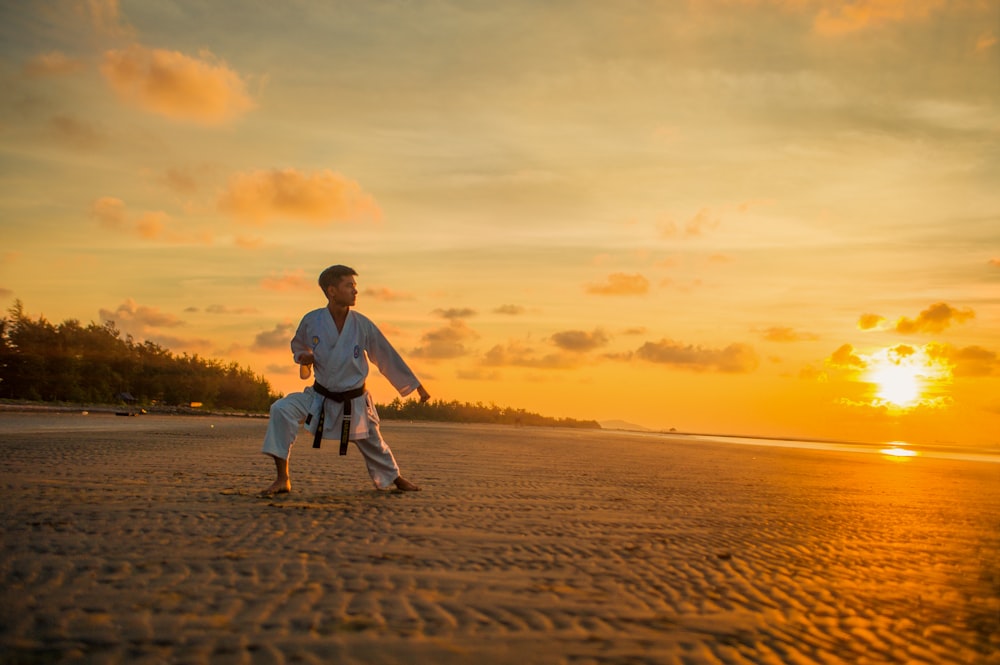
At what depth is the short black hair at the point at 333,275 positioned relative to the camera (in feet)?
24.5

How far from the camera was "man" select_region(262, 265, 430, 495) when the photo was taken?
23.7 feet

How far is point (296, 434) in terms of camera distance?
723 cm

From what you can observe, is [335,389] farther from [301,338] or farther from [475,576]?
[475,576]

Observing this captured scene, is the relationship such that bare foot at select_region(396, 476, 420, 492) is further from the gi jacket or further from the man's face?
the man's face

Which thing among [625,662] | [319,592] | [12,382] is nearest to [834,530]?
[625,662]

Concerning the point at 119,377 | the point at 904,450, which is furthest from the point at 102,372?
the point at 904,450

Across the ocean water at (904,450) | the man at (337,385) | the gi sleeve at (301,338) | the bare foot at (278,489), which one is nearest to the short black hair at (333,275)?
the man at (337,385)

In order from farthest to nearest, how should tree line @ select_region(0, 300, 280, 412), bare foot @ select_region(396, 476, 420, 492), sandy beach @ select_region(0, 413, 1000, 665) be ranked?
tree line @ select_region(0, 300, 280, 412)
bare foot @ select_region(396, 476, 420, 492)
sandy beach @ select_region(0, 413, 1000, 665)

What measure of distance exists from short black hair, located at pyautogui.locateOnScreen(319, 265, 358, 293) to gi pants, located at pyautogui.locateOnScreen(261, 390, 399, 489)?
110cm

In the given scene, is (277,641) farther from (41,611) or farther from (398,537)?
(398,537)

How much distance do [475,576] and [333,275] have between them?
426cm

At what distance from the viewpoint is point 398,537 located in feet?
16.2

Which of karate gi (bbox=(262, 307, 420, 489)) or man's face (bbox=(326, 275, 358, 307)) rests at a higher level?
man's face (bbox=(326, 275, 358, 307))

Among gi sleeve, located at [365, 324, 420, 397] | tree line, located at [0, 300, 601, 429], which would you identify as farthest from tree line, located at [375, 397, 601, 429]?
gi sleeve, located at [365, 324, 420, 397]
